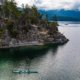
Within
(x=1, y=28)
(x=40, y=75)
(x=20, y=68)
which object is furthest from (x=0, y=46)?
(x=40, y=75)

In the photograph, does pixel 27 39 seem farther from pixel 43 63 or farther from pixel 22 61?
pixel 43 63

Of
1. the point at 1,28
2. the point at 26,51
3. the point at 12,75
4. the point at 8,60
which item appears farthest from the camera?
the point at 1,28

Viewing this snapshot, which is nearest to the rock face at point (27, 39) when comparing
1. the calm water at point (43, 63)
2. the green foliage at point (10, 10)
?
the calm water at point (43, 63)

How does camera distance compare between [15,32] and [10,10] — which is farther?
[10,10]

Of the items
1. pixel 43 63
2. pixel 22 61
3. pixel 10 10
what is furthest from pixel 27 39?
pixel 43 63

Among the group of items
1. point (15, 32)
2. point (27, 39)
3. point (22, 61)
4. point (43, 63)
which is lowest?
point (43, 63)

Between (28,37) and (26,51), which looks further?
(28,37)

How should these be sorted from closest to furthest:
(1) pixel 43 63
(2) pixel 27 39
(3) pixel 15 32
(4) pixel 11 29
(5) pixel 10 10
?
1. (1) pixel 43 63
2. (3) pixel 15 32
3. (4) pixel 11 29
4. (2) pixel 27 39
5. (5) pixel 10 10

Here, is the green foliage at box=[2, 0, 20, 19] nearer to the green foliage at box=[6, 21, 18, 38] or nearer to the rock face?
the green foliage at box=[6, 21, 18, 38]

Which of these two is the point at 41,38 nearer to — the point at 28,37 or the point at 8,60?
the point at 28,37
